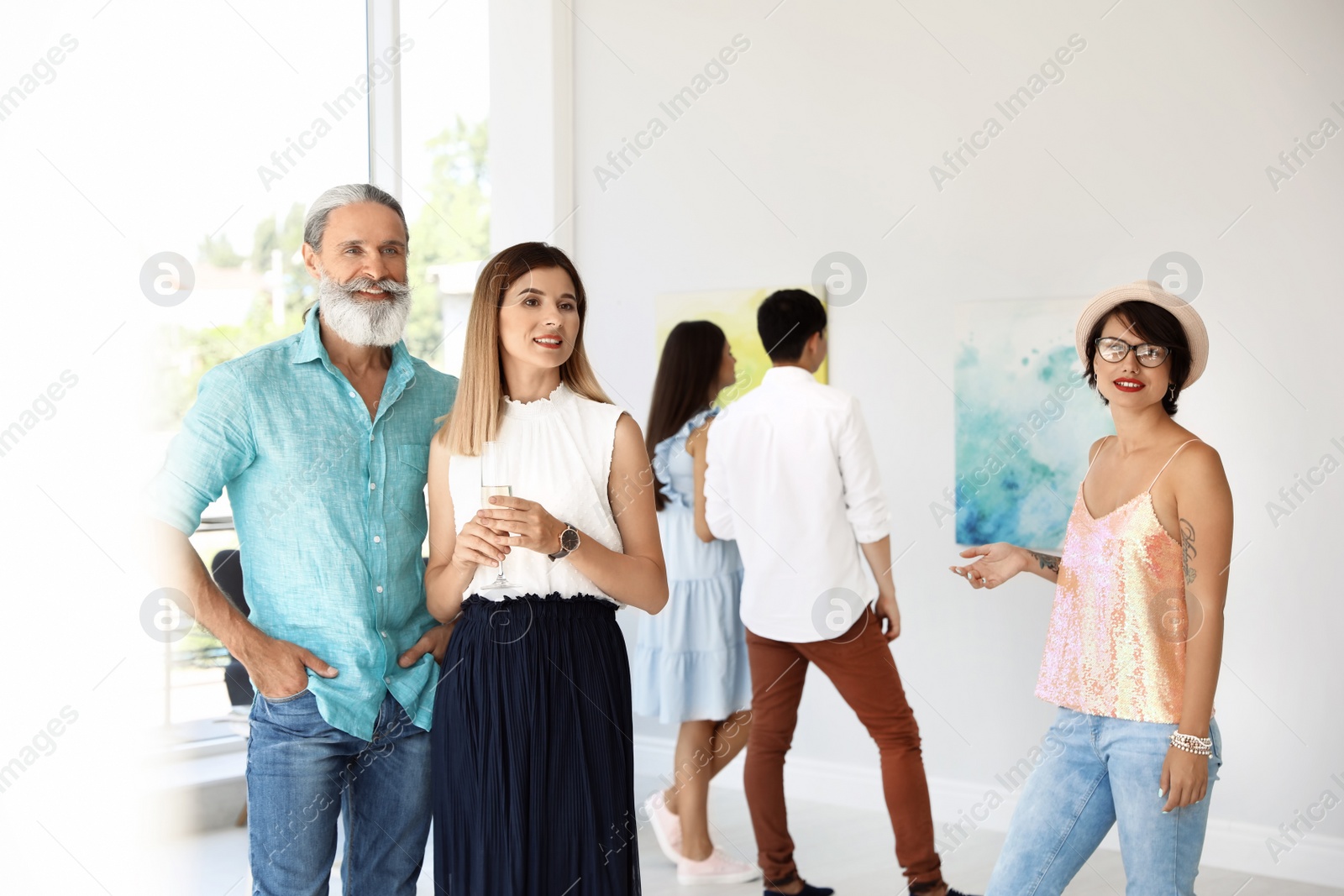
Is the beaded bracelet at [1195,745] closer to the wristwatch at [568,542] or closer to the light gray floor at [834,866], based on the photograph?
the wristwatch at [568,542]

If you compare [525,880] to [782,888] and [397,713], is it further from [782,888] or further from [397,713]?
[782,888]

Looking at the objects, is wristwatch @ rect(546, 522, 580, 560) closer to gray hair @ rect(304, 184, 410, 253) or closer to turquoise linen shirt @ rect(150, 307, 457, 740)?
turquoise linen shirt @ rect(150, 307, 457, 740)

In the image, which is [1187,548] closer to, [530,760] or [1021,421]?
[530,760]

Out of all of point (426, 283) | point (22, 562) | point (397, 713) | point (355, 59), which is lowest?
point (397, 713)

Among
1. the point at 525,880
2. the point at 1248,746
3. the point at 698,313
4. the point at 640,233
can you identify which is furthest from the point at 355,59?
the point at 1248,746

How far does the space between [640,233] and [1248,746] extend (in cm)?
340

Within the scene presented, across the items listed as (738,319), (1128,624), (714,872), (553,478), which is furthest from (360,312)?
(738,319)

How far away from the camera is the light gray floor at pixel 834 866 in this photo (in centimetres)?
392

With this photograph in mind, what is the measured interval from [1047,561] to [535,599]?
117cm

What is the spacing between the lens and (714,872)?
407cm

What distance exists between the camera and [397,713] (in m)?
2.27

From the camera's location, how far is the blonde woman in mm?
2146

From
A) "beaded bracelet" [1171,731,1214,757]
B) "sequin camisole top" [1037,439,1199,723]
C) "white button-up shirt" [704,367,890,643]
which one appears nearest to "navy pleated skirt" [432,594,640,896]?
"sequin camisole top" [1037,439,1199,723]

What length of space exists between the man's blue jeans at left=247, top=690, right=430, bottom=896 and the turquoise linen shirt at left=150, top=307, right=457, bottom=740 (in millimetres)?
53
